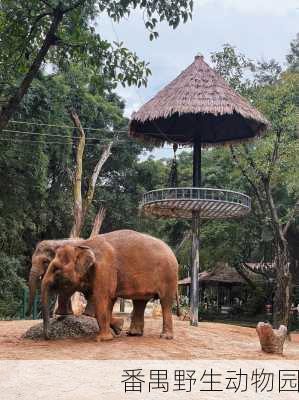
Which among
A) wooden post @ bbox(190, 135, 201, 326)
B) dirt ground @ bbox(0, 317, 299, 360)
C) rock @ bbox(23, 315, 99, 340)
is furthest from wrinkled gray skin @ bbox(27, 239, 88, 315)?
wooden post @ bbox(190, 135, 201, 326)

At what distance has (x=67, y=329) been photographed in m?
9.30

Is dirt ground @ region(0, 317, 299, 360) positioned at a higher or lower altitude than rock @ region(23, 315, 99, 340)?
lower

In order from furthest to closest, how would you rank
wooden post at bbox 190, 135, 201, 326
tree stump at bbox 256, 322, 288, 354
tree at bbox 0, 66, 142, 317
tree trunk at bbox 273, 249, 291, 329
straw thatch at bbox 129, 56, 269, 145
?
1. tree at bbox 0, 66, 142, 317
2. tree trunk at bbox 273, 249, 291, 329
3. wooden post at bbox 190, 135, 201, 326
4. straw thatch at bbox 129, 56, 269, 145
5. tree stump at bbox 256, 322, 288, 354

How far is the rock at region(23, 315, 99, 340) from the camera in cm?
920

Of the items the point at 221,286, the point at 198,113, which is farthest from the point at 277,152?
the point at 221,286

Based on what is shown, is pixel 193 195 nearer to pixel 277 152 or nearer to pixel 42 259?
pixel 277 152

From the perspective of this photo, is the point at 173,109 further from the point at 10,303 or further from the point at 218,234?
the point at 218,234

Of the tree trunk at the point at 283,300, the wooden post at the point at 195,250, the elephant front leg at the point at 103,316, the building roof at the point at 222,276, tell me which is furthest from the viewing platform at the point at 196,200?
the building roof at the point at 222,276

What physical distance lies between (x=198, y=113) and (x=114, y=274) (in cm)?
625

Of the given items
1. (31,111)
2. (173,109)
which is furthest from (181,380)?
(31,111)

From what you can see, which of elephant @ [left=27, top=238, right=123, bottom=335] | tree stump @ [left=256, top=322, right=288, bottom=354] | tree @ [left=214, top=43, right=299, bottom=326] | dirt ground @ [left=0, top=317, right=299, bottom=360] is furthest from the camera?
tree @ [left=214, top=43, right=299, bottom=326]

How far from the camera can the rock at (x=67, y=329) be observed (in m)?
9.20

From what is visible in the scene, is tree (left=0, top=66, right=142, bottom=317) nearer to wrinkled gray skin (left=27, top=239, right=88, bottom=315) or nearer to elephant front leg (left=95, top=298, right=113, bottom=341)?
wrinkled gray skin (left=27, top=239, right=88, bottom=315)

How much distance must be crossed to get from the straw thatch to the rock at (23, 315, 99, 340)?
6172mm
